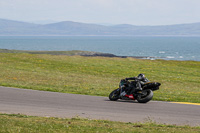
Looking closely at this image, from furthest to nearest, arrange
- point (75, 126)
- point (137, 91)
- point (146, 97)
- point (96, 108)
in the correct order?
point (137, 91), point (146, 97), point (96, 108), point (75, 126)

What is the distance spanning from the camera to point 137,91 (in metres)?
16.4

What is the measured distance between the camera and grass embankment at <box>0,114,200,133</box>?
975 cm

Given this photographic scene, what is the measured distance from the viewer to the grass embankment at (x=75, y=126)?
9.75 m

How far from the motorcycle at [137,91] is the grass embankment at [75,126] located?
13.8 ft

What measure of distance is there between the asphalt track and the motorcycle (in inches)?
11.4

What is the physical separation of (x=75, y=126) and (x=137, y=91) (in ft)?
21.5

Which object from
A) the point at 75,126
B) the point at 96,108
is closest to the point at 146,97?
the point at 96,108

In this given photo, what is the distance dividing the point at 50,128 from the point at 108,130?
174 cm

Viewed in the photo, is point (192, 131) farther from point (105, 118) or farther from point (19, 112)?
point (19, 112)

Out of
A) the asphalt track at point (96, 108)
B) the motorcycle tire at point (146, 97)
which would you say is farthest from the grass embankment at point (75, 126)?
the motorcycle tire at point (146, 97)

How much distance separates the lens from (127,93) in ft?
55.0

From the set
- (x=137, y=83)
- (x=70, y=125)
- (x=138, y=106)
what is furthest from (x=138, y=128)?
(x=137, y=83)

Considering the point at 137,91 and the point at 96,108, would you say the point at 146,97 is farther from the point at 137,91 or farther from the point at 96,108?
the point at 96,108

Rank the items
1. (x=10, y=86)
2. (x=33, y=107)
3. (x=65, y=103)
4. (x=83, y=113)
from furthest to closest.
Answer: (x=10, y=86)
(x=65, y=103)
(x=33, y=107)
(x=83, y=113)
